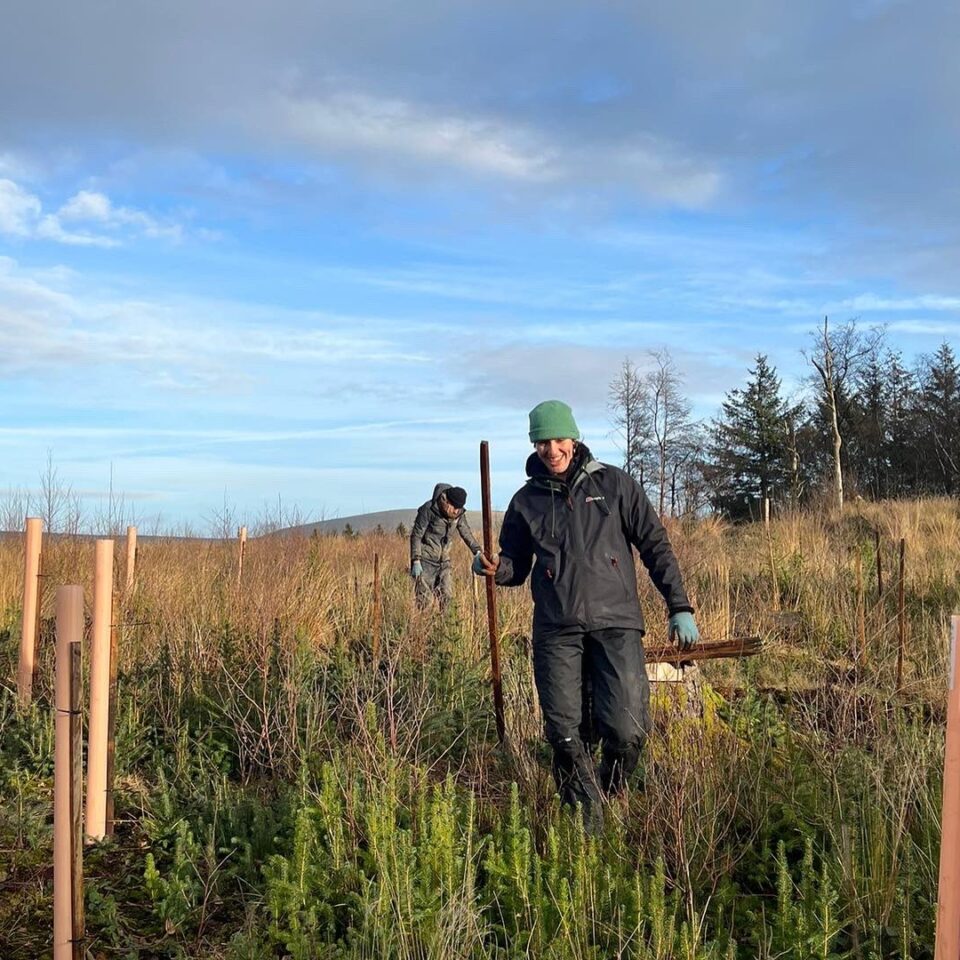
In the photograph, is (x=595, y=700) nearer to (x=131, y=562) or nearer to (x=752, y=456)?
(x=131, y=562)

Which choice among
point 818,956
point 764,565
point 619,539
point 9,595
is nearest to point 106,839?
point 619,539

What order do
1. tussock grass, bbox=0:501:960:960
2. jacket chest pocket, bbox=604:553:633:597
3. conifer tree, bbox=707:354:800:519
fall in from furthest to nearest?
conifer tree, bbox=707:354:800:519
jacket chest pocket, bbox=604:553:633:597
tussock grass, bbox=0:501:960:960

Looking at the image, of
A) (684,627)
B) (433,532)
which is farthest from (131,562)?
(684,627)

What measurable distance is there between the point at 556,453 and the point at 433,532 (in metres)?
5.69

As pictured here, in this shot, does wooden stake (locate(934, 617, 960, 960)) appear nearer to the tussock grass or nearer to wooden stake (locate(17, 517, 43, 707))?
the tussock grass

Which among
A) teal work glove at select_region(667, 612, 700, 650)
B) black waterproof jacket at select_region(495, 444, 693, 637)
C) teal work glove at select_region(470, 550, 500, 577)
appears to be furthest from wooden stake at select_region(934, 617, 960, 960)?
teal work glove at select_region(470, 550, 500, 577)

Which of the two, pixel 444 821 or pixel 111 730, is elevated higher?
pixel 111 730

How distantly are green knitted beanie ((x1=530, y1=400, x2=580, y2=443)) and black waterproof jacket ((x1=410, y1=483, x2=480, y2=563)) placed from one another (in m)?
5.54

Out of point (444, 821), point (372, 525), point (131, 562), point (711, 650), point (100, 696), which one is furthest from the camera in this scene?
point (372, 525)

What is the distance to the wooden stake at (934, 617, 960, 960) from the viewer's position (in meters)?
2.03

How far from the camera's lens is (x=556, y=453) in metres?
4.43

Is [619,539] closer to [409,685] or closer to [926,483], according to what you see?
[409,685]

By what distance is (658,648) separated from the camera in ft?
18.3

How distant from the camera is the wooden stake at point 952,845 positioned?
2.03 meters
